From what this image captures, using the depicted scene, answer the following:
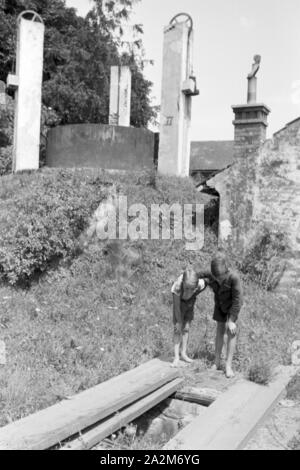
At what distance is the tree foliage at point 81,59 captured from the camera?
20000mm

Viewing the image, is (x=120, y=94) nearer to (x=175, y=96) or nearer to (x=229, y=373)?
(x=175, y=96)

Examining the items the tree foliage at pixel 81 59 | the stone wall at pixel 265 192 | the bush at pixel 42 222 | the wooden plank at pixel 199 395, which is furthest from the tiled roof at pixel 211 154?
the wooden plank at pixel 199 395

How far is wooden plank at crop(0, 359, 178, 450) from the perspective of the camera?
339 cm

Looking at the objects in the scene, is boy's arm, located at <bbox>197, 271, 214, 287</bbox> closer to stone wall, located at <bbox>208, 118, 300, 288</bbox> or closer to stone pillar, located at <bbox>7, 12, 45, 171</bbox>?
stone wall, located at <bbox>208, 118, 300, 288</bbox>

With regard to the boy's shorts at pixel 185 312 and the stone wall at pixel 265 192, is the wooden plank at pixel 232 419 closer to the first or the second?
the boy's shorts at pixel 185 312

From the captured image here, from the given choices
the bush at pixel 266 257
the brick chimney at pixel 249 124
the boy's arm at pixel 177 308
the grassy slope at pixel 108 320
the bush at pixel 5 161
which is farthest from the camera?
the bush at pixel 5 161

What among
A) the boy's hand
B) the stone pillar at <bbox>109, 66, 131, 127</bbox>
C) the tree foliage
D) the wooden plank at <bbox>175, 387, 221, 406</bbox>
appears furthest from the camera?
the tree foliage

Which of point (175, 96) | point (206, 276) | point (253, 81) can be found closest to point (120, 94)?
point (175, 96)

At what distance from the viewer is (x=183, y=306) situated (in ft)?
18.2

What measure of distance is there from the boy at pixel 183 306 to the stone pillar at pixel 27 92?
727 centimetres

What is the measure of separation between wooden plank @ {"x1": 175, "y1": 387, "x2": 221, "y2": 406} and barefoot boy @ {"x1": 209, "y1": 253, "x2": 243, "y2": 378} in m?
0.42

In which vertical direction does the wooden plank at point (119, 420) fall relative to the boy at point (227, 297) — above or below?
below

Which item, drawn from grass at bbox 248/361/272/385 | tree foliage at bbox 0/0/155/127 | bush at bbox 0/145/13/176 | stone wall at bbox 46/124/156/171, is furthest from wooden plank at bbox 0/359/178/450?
tree foliage at bbox 0/0/155/127
